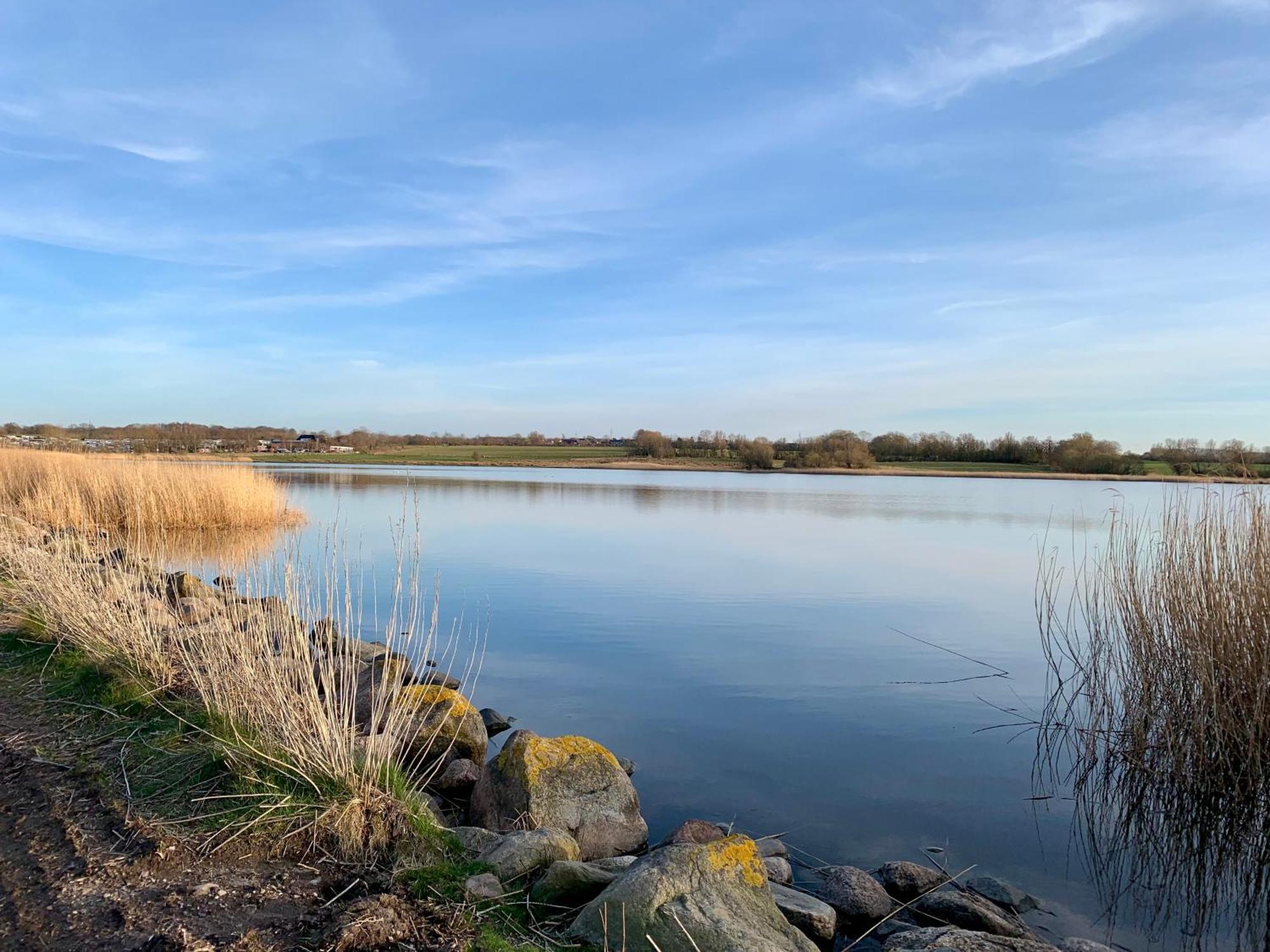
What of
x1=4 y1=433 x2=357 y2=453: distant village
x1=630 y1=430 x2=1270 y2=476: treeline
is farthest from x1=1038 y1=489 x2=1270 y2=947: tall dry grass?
x1=630 y1=430 x2=1270 y2=476: treeline

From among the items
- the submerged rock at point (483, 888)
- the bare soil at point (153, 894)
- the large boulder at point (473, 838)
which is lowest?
the large boulder at point (473, 838)

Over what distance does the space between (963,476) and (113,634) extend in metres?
63.6

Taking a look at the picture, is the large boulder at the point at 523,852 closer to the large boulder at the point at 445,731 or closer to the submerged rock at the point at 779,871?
the submerged rock at the point at 779,871

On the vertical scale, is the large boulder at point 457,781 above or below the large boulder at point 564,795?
below

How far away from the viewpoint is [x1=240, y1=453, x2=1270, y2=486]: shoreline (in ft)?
186

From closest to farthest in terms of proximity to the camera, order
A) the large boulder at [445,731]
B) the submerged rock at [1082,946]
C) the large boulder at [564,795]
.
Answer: the submerged rock at [1082,946] → the large boulder at [564,795] → the large boulder at [445,731]

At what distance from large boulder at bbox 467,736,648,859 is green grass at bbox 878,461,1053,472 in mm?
62762

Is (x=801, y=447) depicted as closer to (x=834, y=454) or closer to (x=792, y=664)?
(x=834, y=454)

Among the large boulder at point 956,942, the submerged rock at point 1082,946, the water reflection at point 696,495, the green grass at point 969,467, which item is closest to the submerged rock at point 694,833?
the large boulder at point 956,942

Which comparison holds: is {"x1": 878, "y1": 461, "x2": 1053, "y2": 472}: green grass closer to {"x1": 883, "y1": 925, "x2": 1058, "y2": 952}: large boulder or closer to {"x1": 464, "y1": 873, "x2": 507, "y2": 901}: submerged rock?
{"x1": 883, "y1": 925, "x2": 1058, "y2": 952}: large boulder

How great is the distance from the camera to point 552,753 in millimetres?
5758

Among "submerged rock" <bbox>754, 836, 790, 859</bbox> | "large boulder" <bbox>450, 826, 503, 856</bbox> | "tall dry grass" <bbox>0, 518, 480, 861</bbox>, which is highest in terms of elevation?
"tall dry grass" <bbox>0, 518, 480, 861</bbox>

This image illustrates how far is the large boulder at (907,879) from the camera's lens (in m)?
5.05

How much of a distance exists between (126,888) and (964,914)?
4240 mm
